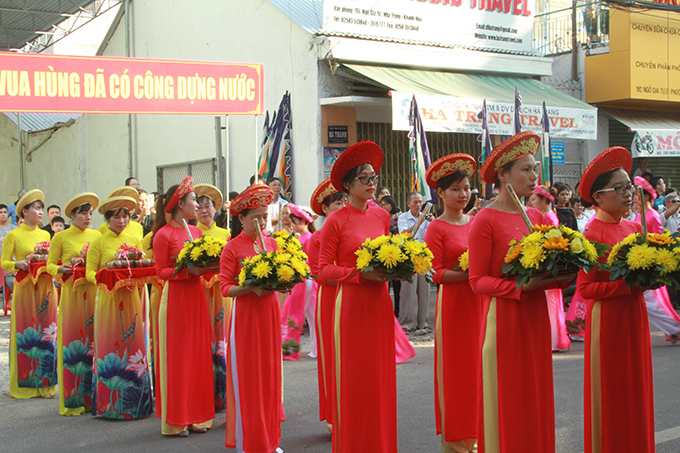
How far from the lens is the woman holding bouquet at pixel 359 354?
479 cm

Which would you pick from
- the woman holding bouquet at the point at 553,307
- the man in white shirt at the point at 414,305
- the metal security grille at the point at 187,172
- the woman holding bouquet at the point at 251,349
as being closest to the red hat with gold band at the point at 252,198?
the woman holding bouquet at the point at 251,349

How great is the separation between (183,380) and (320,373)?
1.19m

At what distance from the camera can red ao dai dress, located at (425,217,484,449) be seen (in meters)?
5.24

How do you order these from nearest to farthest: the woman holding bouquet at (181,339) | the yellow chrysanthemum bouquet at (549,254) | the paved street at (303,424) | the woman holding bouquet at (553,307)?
1. the yellow chrysanthemum bouquet at (549,254)
2. the paved street at (303,424)
3. the woman holding bouquet at (181,339)
4. the woman holding bouquet at (553,307)

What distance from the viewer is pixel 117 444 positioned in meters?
6.00

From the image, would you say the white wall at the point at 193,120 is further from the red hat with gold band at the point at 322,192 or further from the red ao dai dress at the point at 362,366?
the red ao dai dress at the point at 362,366

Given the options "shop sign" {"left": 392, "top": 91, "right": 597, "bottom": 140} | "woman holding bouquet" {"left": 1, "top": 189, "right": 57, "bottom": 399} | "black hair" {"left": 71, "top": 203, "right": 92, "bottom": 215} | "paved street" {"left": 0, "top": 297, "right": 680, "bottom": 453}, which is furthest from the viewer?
"shop sign" {"left": 392, "top": 91, "right": 597, "bottom": 140}

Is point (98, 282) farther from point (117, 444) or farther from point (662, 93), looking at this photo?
point (662, 93)

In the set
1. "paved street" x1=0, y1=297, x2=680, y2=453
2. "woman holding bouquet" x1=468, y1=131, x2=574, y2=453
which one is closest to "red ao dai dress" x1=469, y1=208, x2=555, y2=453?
"woman holding bouquet" x1=468, y1=131, x2=574, y2=453


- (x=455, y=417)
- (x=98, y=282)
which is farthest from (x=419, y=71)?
(x=455, y=417)

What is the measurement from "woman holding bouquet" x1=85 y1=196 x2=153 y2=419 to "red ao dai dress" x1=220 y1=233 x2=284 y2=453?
1.65m

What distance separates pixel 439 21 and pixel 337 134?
3.75 metres

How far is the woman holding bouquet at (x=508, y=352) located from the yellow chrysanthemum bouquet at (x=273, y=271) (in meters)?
1.44

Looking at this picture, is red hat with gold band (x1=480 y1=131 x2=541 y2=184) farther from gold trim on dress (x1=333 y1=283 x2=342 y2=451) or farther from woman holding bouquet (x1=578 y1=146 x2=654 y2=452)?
gold trim on dress (x1=333 y1=283 x2=342 y2=451)
